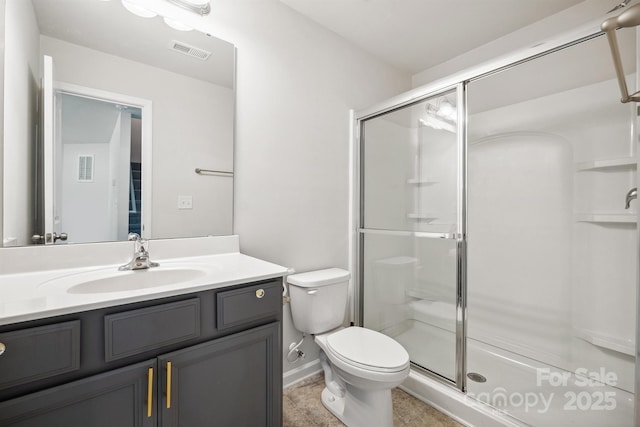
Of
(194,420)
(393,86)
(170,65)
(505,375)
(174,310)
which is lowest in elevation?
(505,375)

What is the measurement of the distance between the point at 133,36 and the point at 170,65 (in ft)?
0.58

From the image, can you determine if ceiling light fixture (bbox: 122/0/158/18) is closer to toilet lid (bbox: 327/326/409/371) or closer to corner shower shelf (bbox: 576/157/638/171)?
toilet lid (bbox: 327/326/409/371)

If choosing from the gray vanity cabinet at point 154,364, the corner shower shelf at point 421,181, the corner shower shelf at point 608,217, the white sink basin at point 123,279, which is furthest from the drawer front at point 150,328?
the corner shower shelf at point 608,217

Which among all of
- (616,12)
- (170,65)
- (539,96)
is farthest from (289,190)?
(539,96)

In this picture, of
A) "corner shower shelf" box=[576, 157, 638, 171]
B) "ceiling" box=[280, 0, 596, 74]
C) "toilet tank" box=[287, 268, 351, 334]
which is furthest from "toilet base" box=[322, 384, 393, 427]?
"ceiling" box=[280, 0, 596, 74]

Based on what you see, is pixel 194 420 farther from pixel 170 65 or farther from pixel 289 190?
pixel 170 65

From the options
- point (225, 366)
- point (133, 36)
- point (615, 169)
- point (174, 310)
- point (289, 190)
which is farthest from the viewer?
point (289, 190)

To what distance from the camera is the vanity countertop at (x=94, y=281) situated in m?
0.74

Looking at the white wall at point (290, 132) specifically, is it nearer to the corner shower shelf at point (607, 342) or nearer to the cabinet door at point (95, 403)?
the cabinet door at point (95, 403)

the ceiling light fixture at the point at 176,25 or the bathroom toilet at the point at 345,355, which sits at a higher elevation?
the ceiling light fixture at the point at 176,25

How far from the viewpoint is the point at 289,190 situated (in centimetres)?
185

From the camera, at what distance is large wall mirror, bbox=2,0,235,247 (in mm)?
1111

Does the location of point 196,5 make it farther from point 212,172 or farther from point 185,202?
point 185,202

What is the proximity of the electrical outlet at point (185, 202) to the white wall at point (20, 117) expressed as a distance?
0.53 metres
